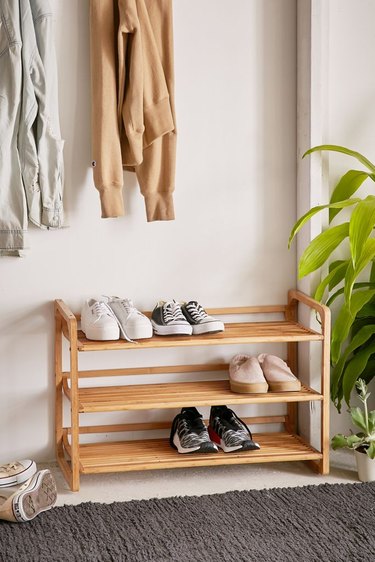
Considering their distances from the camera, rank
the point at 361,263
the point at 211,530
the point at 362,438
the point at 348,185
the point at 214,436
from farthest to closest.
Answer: the point at 348,185
the point at 214,436
the point at 362,438
the point at 361,263
the point at 211,530

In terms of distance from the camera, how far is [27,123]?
10.1ft

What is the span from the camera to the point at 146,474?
3248 mm

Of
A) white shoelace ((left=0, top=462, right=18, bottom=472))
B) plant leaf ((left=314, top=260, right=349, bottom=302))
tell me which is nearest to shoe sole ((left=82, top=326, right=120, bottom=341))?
white shoelace ((left=0, top=462, right=18, bottom=472))

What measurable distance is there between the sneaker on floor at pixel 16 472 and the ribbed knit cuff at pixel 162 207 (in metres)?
0.97

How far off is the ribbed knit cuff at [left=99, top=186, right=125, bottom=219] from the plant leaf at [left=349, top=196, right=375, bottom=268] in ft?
2.68

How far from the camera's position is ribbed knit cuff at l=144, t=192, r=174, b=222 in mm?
3252

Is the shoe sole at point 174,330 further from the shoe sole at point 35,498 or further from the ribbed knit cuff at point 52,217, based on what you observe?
the shoe sole at point 35,498

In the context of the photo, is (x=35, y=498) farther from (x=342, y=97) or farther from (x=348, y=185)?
(x=342, y=97)

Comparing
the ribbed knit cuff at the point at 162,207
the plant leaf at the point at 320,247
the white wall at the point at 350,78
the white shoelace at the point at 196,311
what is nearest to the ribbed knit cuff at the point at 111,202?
the ribbed knit cuff at the point at 162,207

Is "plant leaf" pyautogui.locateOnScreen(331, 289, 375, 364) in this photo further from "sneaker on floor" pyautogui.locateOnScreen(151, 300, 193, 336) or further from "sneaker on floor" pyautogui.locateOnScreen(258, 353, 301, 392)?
"sneaker on floor" pyautogui.locateOnScreen(151, 300, 193, 336)

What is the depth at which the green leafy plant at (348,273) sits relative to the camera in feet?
9.78

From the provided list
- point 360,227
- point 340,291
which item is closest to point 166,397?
point 340,291

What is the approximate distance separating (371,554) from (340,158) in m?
1.58

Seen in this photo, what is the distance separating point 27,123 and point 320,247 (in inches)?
43.7
